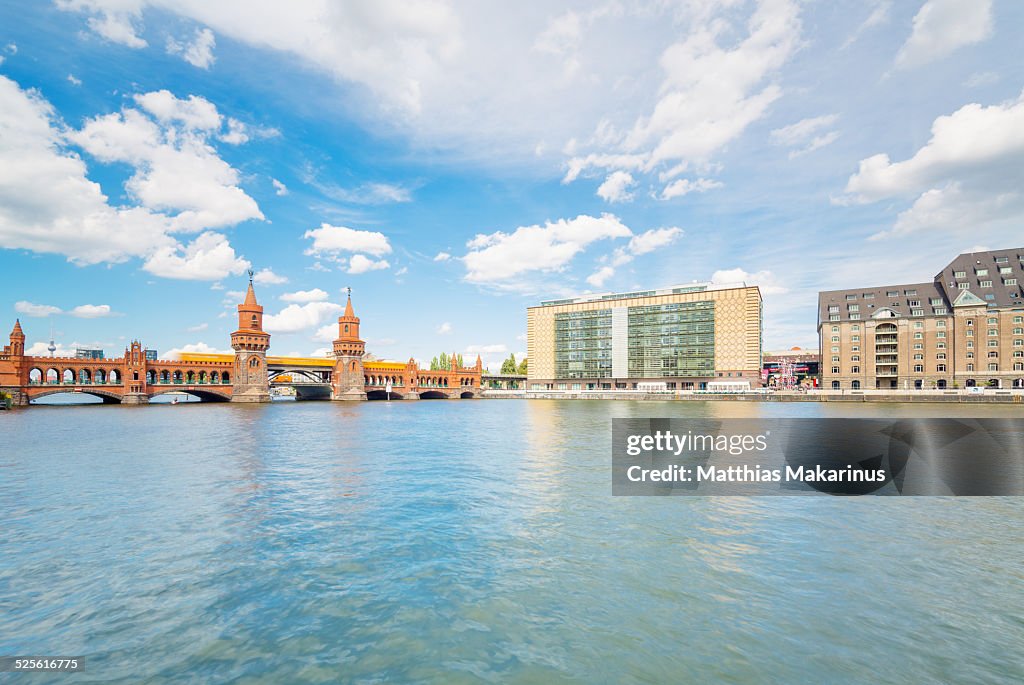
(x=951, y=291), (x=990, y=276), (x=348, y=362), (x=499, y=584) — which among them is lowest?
(x=499, y=584)

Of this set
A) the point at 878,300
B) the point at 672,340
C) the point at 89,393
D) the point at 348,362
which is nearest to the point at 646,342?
the point at 672,340

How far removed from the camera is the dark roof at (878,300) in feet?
383

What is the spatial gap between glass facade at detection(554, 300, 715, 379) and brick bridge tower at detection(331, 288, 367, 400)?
6686 centimetres

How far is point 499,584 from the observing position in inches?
492

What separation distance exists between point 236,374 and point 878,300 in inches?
6309

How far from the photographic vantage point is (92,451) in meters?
35.1

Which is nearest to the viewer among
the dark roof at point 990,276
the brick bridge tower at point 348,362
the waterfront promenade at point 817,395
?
the waterfront promenade at point 817,395

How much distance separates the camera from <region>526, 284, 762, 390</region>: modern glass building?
447ft

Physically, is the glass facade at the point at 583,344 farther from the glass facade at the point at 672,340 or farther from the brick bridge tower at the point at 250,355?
the brick bridge tower at the point at 250,355

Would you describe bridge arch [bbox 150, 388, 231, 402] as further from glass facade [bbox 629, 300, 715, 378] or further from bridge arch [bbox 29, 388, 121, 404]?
glass facade [bbox 629, 300, 715, 378]

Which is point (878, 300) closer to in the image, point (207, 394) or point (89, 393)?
point (207, 394)

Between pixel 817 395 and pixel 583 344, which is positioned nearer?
pixel 817 395

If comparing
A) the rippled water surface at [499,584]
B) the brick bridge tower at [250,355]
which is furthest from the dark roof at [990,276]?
the brick bridge tower at [250,355]

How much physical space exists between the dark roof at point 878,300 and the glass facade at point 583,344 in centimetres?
6055
